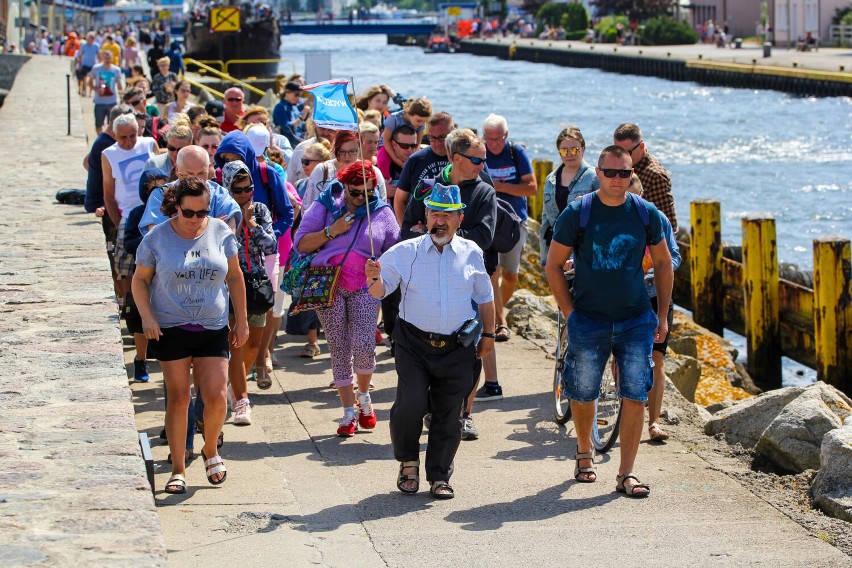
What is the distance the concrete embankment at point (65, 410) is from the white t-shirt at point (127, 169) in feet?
1.51

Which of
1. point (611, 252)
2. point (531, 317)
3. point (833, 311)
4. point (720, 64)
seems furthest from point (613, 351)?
point (720, 64)

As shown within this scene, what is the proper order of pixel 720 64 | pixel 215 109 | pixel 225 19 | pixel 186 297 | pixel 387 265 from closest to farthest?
1. pixel 186 297
2. pixel 387 265
3. pixel 215 109
4. pixel 225 19
5. pixel 720 64

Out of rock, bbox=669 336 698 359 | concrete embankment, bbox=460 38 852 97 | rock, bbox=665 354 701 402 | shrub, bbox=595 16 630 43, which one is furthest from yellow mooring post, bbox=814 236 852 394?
shrub, bbox=595 16 630 43

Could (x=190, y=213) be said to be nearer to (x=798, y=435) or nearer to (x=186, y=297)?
(x=186, y=297)

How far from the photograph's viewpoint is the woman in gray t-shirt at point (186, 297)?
280 inches

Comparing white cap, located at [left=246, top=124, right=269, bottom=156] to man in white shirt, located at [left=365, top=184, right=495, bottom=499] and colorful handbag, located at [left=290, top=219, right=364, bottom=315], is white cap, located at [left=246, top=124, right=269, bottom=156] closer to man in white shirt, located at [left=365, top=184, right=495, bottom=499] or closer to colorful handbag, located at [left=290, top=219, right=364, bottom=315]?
colorful handbag, located at [left=290, top=219, right=364, bottom=315]

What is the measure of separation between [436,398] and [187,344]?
1.32m

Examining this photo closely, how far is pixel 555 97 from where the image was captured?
6253 centimetres

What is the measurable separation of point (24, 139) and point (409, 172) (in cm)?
1212

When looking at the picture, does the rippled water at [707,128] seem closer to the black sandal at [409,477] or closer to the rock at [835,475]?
Answer: the rock at [835,475]

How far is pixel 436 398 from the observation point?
750 cm

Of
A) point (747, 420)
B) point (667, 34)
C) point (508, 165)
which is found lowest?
point (747, 420)

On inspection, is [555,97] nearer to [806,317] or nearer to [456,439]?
[806,317]

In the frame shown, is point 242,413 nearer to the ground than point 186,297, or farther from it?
nearer to the ground
